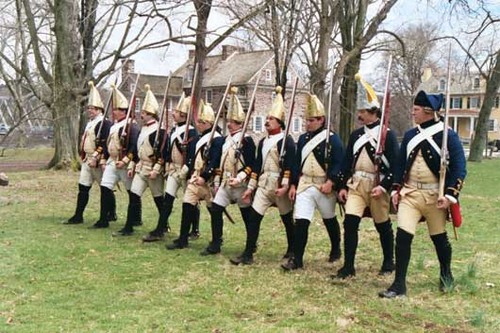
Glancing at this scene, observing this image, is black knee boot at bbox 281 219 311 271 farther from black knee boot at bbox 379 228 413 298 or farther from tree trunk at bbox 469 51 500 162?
tree trunk at bbox 469 51 500 162

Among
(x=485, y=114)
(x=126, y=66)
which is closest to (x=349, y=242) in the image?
(x=126, y=66)

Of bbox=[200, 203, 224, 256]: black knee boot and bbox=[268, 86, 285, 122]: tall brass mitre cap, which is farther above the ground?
bbox=[268, 86, 285, 122]: tall brass mitre cap

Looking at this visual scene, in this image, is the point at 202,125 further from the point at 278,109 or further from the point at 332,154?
the point at 332,154

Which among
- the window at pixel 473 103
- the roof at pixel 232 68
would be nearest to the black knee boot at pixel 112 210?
the roof at pixel 232 68

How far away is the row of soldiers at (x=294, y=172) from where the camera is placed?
6492 millimetres

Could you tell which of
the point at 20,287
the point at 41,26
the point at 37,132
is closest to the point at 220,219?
the point at 20,287

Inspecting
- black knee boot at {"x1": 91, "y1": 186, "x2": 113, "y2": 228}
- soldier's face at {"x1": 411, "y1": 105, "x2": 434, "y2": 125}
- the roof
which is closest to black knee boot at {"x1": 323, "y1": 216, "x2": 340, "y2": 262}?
soldier's face at {"x1": 411, "y1": 105, "x2": 434, "y2": 125}

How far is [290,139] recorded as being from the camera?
25.7 ft

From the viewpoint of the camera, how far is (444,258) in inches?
263

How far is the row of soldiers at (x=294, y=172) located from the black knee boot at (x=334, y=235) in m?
0.01

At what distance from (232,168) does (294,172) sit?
98cm

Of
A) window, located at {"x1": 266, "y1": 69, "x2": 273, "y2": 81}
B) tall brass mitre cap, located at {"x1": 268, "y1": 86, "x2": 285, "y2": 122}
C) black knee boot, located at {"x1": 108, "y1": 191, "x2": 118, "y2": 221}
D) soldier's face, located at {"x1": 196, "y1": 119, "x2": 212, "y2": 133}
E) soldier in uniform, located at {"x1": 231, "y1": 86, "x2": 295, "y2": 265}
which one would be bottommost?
black knee boot, located at {"x1": 108, "y1": 191, "x2": 118, "y2": 221}

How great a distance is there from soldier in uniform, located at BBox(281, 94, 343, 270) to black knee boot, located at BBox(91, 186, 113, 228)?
3.79 meters

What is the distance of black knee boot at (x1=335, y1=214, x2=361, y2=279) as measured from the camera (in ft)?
23.2
